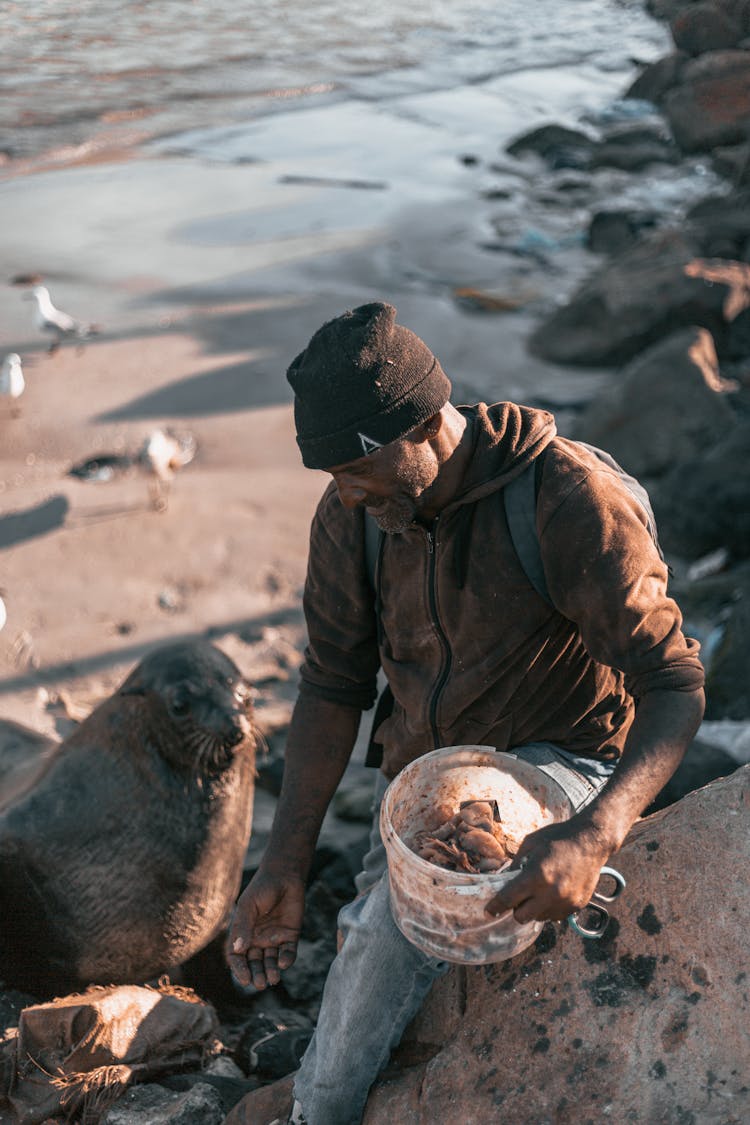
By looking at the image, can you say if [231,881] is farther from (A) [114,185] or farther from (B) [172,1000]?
(A) [114,185]

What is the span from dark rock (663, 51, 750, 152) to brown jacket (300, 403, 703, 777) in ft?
46.8

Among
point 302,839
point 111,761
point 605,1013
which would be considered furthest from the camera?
point 111,761

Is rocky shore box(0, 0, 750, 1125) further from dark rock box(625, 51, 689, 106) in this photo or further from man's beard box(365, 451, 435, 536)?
dark rock box(625, 51, 689, 106)

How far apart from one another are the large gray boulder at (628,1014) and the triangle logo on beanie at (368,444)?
3.41ft

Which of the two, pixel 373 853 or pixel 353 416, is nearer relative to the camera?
pixel 353 416

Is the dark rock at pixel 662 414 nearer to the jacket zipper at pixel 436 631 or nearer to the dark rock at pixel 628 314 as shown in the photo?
the dark rock at pixel 628 314

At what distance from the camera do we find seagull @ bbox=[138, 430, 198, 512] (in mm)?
6871

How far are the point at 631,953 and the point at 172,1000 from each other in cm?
148

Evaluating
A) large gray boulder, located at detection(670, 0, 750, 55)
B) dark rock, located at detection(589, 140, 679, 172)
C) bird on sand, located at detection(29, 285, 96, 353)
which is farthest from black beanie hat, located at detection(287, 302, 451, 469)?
large gray boulder, located at detection(670, 0, 750, 55)

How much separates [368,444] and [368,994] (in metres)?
1.12

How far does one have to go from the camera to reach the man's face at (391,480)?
233 centimetres

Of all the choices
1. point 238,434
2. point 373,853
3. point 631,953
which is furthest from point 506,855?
point 238,434

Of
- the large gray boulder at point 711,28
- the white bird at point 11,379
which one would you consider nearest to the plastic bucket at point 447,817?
the white bird at point 11,379

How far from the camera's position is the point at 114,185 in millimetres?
12812
